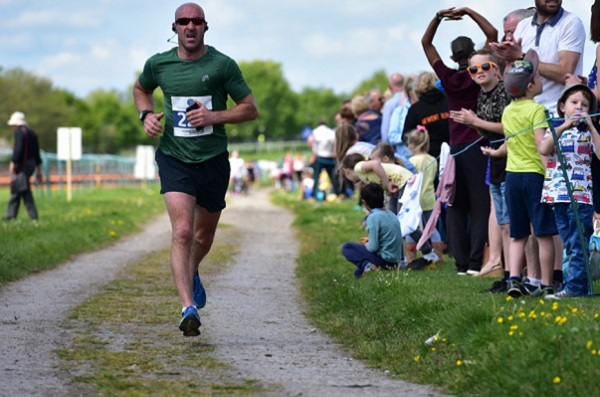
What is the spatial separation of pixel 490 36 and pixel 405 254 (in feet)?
10.9

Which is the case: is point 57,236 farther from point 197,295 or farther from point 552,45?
point 552,45

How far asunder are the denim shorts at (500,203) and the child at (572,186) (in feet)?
5.62

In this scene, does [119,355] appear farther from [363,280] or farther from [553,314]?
[363,280]

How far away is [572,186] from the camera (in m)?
9.05

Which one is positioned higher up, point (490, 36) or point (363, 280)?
point (490, 36)

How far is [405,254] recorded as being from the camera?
44.9ft

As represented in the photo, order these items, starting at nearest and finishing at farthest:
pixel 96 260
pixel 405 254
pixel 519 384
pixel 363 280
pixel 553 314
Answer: pixel 519 384
pixel 553 314
pixel 363 280
pixel 405 254
pixel 96 260

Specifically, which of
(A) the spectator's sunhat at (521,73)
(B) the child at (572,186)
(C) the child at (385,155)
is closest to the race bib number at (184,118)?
(A) the spectator's sunhat at (521,73)

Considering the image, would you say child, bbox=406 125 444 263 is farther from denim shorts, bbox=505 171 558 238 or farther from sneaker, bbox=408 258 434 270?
denim shorts, bbox=505 171 558 238

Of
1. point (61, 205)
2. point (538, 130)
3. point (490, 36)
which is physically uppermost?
point (490, 36)

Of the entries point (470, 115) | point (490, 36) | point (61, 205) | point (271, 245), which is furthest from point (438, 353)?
point (61, 205)

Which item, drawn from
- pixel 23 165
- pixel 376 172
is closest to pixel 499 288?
pixel 376 172

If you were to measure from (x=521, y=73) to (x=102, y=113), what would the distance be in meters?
172

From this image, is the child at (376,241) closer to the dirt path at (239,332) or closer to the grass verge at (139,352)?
the dirt path at (239,332)
